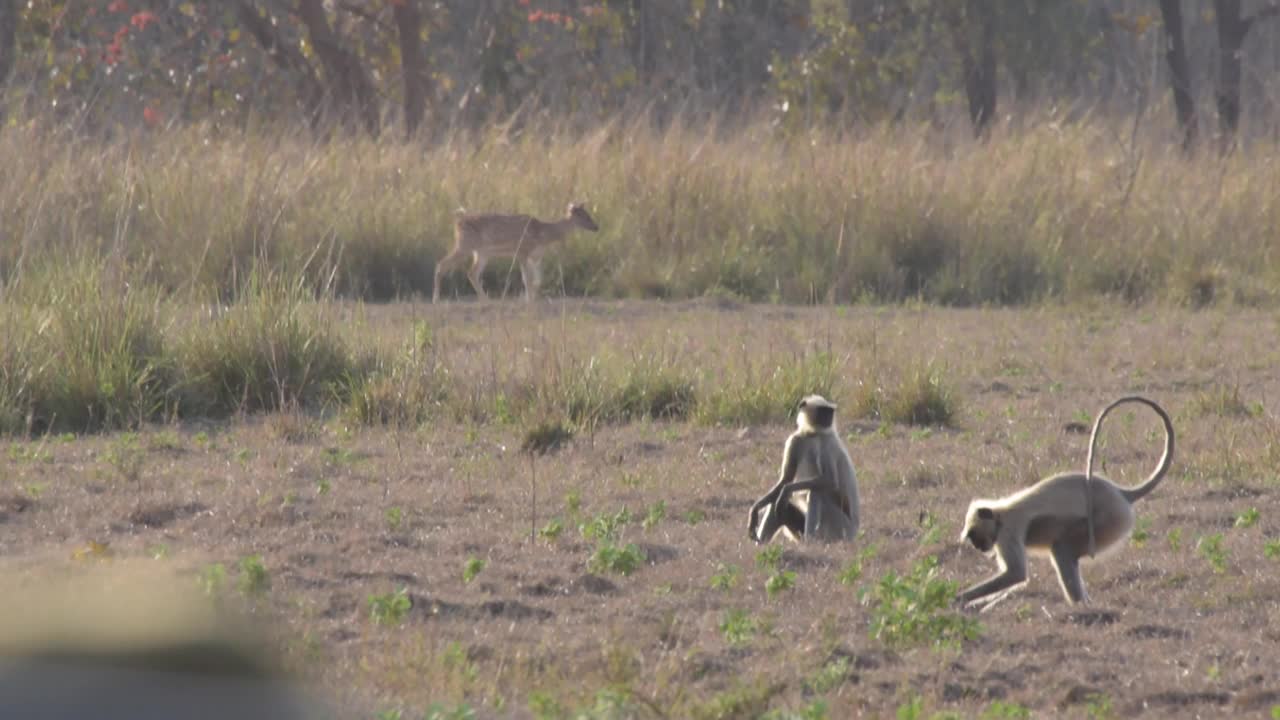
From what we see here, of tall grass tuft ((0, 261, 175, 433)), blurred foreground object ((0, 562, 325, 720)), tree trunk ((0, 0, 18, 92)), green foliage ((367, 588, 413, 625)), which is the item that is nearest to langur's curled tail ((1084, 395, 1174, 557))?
green foliage ((367, 588, 413, 625))

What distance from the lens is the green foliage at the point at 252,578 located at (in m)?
4.97

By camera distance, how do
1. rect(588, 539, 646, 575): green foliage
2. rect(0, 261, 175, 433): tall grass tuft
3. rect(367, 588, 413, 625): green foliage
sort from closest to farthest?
rect(367, 588, 413, 625): green foliage < rect(588, 539, 646, 575): green foliage < rect(0, 261, 175, 433): tall grass tuft

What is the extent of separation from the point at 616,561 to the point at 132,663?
3265mm

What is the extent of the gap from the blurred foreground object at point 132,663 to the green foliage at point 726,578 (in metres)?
2.48

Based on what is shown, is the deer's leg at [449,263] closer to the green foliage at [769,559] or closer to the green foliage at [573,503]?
the green foliage at [573,503]

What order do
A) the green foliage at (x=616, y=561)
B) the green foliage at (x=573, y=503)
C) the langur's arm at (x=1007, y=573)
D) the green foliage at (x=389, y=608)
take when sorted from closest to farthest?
1. the green foliage at (x=389, y=608)
2. the langur's arm at (x=1007, y=573)
3. the green foliage at (x=616, y=561)
4. the green foliage at (x=573, y=503)

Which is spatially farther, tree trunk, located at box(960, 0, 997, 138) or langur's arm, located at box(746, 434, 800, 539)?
tree trunk, located at box(960, 0, 997, 138)

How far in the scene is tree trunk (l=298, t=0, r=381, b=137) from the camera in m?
20.0

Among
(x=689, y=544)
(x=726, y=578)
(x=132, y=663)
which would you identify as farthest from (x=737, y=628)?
(x=132, y=663)

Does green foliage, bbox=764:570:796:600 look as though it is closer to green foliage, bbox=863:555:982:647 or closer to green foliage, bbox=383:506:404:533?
green foliage, bbox=863:555:982:647

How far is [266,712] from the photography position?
7.37 ft

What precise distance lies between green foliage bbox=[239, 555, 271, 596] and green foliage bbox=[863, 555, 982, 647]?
153 centimetres

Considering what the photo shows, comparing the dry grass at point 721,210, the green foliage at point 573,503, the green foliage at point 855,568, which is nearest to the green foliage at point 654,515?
the green foliage at point 573,503

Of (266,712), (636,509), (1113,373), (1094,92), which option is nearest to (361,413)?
(636,509)
